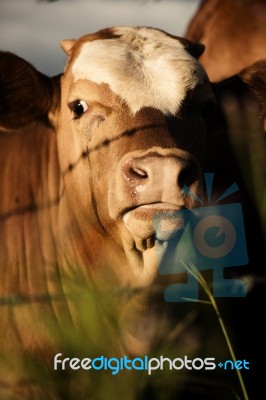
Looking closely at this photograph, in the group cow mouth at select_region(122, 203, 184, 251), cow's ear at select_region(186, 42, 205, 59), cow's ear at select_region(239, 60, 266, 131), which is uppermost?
cow's ear at select_region(186, 42, 205, 59)

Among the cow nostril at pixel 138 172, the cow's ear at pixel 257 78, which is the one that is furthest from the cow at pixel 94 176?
the cow's ear at pixel 257 78

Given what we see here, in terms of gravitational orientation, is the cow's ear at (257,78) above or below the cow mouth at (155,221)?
above

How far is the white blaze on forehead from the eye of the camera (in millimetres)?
3369

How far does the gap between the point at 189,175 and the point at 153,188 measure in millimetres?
189

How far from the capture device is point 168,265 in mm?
3338

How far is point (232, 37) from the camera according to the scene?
590 centimetres

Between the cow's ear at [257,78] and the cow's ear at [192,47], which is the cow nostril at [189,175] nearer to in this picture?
the cow's ear at [192,47]

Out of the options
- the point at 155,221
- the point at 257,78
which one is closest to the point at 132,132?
the point at 155,221

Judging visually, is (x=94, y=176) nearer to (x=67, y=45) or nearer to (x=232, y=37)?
(x=67, y=45)

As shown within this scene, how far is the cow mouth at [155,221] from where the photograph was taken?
3059 millimetres

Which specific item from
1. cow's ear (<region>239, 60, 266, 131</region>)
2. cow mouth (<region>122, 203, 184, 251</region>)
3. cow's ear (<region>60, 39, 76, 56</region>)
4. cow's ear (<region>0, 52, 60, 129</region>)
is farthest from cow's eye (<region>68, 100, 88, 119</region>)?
cow's ear (<region>239, 60, 266, 131</region>)

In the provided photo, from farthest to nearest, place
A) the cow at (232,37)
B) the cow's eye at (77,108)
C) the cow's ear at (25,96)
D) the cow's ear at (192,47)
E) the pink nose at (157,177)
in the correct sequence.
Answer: the cow at (232,37)
the cow's ear at (192,47)
the cow's ear at (25,96)
the cow's eye at (77,108)
the pink nose at (157,177)

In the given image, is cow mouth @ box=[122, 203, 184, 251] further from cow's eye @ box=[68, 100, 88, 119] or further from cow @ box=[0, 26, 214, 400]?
cow's eye @ box=[68, 100, 88, 119]

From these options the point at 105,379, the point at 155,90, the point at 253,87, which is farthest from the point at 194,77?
the point at 105,379
